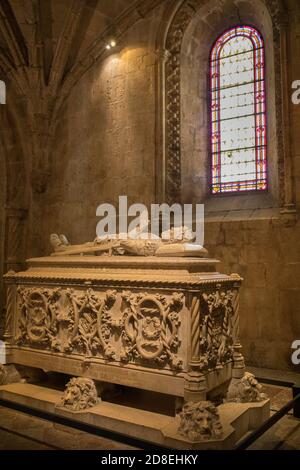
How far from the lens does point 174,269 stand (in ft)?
10.5

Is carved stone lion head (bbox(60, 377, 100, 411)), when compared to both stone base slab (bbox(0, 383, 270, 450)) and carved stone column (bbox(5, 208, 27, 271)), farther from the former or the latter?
carved stone column (bbox(5, 208, 27, 271))

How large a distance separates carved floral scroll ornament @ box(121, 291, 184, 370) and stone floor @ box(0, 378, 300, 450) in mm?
623

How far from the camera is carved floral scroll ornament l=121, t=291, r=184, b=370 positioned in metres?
3.02

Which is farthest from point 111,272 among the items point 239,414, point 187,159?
point 187,159

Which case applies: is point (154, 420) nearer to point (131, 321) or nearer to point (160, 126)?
point (131, 321)

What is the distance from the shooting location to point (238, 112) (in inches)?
233

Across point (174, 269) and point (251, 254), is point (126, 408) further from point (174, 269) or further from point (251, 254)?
point (251, 254)

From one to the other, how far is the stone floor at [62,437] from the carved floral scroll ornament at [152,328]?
24.5 inches

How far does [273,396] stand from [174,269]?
1.77 metres

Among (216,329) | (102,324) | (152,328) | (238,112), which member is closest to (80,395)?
(102,324)

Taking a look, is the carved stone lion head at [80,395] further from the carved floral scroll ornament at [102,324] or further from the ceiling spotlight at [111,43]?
the ceiling spotlight at [111,43]

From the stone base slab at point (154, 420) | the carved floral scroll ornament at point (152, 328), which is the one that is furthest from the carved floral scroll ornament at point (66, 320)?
the stone base slab at point (154, 420)

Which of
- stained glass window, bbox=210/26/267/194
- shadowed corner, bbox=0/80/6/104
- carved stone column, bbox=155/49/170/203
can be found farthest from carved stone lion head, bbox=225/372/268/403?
shadowed corner, bbox=0/80/6/104

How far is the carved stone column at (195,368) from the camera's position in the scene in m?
2.84
